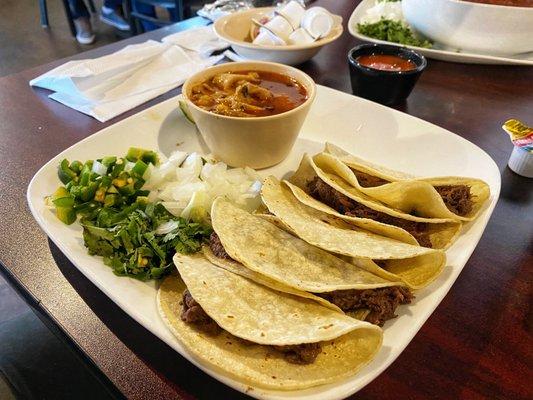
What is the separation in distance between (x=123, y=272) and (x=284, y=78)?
1092mm

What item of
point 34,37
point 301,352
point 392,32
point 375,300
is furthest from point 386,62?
point 34,37

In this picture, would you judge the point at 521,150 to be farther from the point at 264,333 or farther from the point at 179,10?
the point at 179,10

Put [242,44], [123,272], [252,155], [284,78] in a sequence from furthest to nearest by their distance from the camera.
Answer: [242,44] → [284,78] → [252,155] → [123,272]

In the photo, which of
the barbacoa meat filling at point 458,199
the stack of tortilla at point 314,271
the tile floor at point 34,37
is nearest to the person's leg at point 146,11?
the tile floor at point 34,37

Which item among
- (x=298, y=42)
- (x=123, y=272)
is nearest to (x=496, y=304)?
(x=123, y=272)

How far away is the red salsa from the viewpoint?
223 centimetres

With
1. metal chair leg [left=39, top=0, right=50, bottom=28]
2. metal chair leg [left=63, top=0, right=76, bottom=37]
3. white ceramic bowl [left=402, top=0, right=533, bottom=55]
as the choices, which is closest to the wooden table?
white ceramic bowl [left=402, top=0, right=533, bottom=55]

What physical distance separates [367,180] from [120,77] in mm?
1494

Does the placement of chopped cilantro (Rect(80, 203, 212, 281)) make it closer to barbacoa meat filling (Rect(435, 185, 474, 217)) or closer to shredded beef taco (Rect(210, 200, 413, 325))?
shredded beef taco (Rect(210, 200, 413, 325))

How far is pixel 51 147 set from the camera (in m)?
1.92

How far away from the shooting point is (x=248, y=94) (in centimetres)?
175

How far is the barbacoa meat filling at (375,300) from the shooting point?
111 centimetres

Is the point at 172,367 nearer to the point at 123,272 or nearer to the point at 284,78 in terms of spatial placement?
the point at 123,272

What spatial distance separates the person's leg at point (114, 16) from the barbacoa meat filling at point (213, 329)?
5736mm
